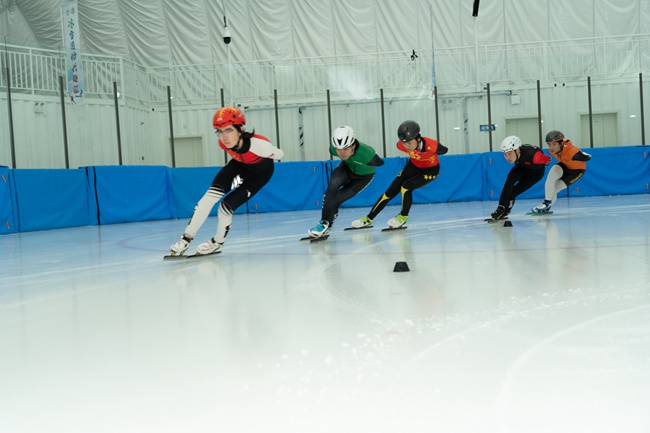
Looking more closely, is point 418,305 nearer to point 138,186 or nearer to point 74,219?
point 74,219

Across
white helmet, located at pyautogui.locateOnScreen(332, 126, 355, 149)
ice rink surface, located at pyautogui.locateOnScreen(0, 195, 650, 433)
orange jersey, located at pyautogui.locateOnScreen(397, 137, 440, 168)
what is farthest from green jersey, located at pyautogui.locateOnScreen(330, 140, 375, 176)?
ice rink surface, located at pyautogui.locateOnScreen(0, 195, 650, 433)

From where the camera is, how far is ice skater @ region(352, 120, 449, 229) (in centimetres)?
859

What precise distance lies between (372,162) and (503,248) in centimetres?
271

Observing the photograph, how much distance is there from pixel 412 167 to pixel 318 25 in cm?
1440

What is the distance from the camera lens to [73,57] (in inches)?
558

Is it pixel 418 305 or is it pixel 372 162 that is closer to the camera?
pixel 418 305

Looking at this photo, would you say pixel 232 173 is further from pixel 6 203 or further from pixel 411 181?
pixel 6 203

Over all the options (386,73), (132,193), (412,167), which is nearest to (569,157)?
(412,167)

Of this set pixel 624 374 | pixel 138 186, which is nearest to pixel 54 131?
pixel 138 186

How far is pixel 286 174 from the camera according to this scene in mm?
16312

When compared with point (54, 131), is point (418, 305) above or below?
below

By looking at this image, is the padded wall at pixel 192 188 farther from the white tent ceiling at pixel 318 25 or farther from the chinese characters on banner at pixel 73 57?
the white tent ceiling at pixel 318 25

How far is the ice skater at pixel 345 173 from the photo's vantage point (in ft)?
24.8

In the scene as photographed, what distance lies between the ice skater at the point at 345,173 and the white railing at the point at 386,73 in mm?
10720
